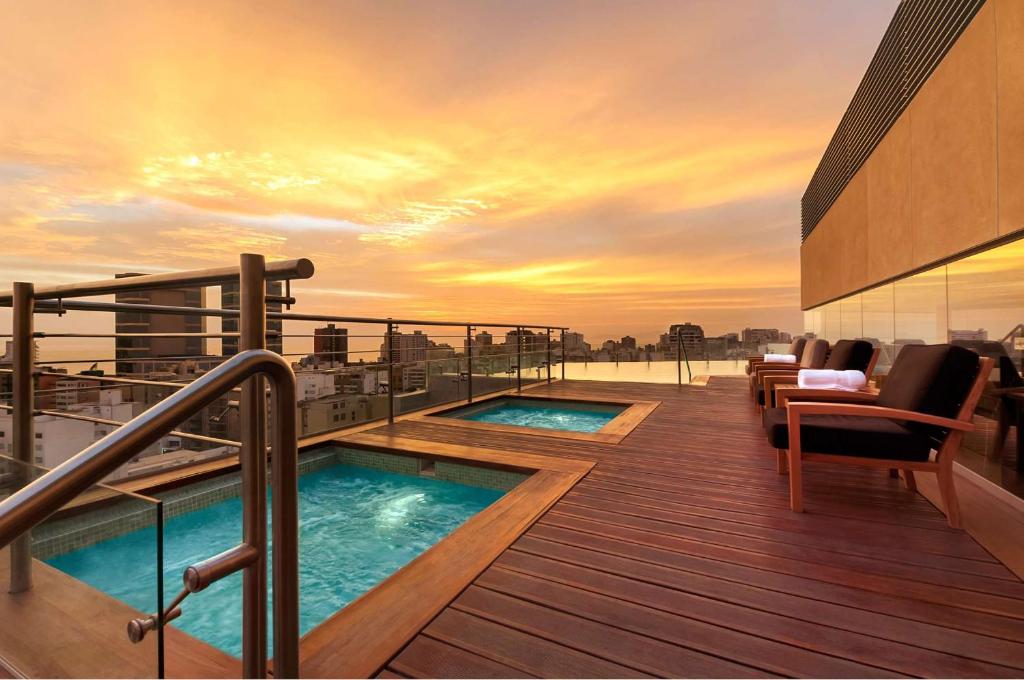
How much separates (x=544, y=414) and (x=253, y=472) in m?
4.88

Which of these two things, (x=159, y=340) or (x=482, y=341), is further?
(x=482, y=341)

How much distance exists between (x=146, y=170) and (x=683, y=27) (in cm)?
618

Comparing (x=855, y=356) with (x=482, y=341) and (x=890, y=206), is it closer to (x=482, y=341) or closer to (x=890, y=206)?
(x=890, y=206)

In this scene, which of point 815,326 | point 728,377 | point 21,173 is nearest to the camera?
point 21,173

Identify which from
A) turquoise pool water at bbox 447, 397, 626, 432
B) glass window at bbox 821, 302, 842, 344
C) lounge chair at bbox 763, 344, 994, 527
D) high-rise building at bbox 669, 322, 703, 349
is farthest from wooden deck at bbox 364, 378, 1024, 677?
high-rise building at bbox 669, 322, 703, 349

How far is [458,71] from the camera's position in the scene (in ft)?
16.1

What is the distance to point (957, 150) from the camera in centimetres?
287

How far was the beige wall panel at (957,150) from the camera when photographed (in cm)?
254

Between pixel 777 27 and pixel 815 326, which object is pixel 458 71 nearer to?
→ pixel 777 27

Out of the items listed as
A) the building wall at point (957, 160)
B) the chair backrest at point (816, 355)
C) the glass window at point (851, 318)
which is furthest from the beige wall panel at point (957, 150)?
the glass window at point (851, 318)

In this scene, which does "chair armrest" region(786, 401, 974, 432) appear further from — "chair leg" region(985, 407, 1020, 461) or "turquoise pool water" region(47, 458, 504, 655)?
"turquoise pool water" region(47, 458, 504, 655)

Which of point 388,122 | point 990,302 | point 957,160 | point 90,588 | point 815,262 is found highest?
point 388,122

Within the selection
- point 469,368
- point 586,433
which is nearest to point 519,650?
point 586,433

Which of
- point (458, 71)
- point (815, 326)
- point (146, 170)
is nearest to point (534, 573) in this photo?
point (458, 71)
